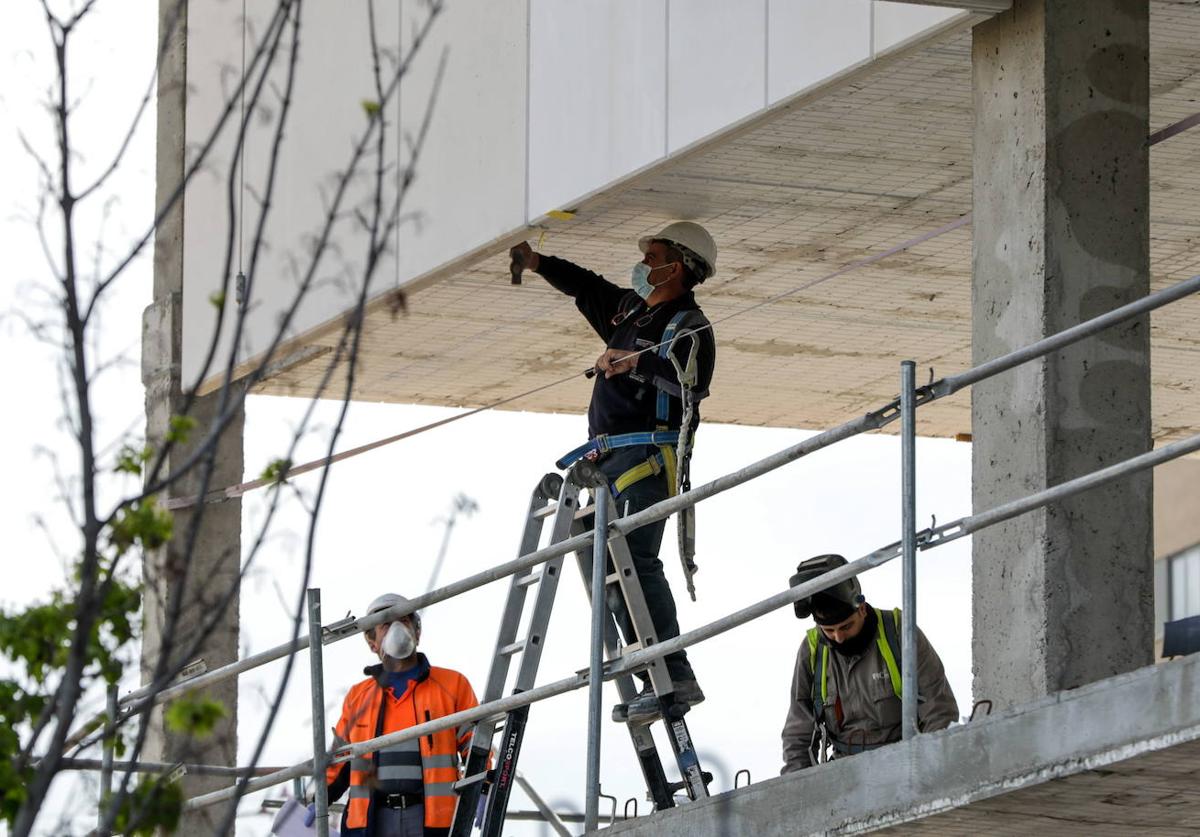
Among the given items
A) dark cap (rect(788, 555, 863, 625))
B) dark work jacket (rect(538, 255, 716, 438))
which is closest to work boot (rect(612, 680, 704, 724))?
dark cap (rect(788, 555, 863, 625))

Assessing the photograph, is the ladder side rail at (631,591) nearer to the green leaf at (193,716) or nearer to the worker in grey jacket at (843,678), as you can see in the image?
the worker in grey jacket at (843,678)

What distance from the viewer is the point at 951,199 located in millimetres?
11742

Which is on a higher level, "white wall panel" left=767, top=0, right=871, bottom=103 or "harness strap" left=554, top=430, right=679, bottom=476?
"white wall panel" left=767, top=0, right=871, bottom=103

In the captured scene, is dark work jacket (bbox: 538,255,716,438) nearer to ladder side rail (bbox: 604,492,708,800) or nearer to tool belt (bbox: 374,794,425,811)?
ladder side rail (bbox: 604,492,708,800)

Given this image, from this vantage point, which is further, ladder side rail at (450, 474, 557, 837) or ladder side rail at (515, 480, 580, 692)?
ladder side rail at (450, 474, 557, 837)

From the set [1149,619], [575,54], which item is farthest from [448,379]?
[1149,619]

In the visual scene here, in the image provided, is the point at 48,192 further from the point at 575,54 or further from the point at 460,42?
the point at 460,42

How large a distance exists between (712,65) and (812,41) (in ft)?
2.77

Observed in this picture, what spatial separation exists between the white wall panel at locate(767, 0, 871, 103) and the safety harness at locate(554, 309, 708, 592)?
1138 millimetres

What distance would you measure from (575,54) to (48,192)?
6.50m

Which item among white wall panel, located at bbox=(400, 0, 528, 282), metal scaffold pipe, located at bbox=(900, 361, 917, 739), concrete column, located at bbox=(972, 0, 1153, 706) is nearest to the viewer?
metal scaffold pipe, located at bbox=(900, 361, 917, 739)

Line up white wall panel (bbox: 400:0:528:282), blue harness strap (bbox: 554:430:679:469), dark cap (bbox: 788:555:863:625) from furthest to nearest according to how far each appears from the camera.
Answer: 1. white wall panel (bbox: 400:0:528:282)
2. blue harness strap (bbox: 554:430:679:469)
3. dark cap (bbox: 788:555:863:625)

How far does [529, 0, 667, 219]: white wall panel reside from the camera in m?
11.0

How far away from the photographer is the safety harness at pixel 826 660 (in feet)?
31.0
